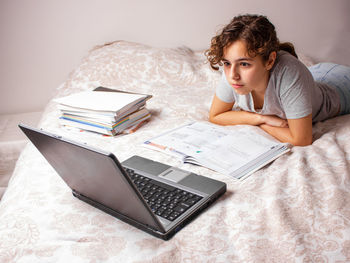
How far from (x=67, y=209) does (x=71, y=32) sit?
1765 millimetres

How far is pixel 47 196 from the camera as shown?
978mm

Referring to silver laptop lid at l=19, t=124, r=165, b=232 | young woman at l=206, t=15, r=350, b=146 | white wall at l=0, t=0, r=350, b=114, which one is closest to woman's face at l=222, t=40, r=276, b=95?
young woman at l=206, t=15, r=350, b=146

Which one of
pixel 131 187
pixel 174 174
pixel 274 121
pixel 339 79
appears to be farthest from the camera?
pixel 339 79

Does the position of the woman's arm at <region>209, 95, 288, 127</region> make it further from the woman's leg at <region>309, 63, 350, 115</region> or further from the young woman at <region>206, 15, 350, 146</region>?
the woman's leg at <region>309, 63, 350, 115</region>

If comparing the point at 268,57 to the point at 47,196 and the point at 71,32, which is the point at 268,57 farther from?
the point at 71,32

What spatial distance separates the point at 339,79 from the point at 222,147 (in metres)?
0.79

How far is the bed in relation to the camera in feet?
2.39

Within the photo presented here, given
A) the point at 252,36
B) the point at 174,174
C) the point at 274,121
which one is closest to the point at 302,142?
the point at 274,121

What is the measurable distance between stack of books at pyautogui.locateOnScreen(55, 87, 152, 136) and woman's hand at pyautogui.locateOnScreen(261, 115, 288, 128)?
1.65ft

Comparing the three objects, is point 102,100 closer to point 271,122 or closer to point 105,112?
point 105,112

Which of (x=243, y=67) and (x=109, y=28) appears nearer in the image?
(x=243, y=67)

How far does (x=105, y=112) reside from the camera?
1.37 m

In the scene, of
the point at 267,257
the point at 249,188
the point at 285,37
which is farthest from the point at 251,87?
the point at 285,37

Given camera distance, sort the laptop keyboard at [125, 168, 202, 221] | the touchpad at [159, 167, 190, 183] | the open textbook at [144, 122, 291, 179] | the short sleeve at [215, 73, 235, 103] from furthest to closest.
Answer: the short sleeve at [215, 73, 235, 103], the open textbook at [144, 122, 291, 179], the touchpad at [159, 167, 190, 183], the laptop keyboard at [125, 168, 202, 221]
